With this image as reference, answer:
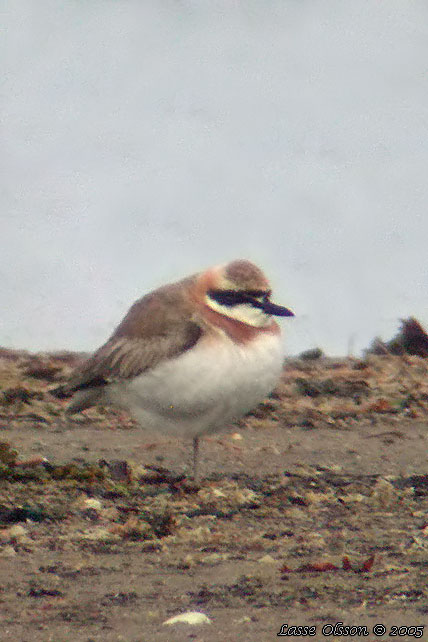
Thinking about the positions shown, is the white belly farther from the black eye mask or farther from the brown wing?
the black eye mask

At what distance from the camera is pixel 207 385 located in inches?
290

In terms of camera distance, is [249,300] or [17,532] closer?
[17,532]

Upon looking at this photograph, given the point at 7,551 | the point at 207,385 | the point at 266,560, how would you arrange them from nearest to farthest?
the point at 266,560, the point at 7,551, the point at 207,385

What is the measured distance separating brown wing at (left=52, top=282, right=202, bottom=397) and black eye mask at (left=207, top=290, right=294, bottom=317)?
0.25m

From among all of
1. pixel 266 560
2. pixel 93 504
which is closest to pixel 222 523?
pixel 93 504

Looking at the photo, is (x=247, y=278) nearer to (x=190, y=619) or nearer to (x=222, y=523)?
(x=222, y=523)

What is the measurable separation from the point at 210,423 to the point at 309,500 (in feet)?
2.80

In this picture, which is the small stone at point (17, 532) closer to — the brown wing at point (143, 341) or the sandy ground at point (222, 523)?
the sandy ground at point (222, 523)

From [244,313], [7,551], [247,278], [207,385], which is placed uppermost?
[247,278]

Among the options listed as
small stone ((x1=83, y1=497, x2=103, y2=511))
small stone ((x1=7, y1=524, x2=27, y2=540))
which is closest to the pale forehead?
small stone ((x1=83, y1=497, x2=103, y2=511))

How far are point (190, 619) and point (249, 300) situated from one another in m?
3.50

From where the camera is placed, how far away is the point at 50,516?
665 centimetres

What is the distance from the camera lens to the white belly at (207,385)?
7.39 meters

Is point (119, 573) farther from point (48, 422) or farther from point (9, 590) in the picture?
point (48, 422)
